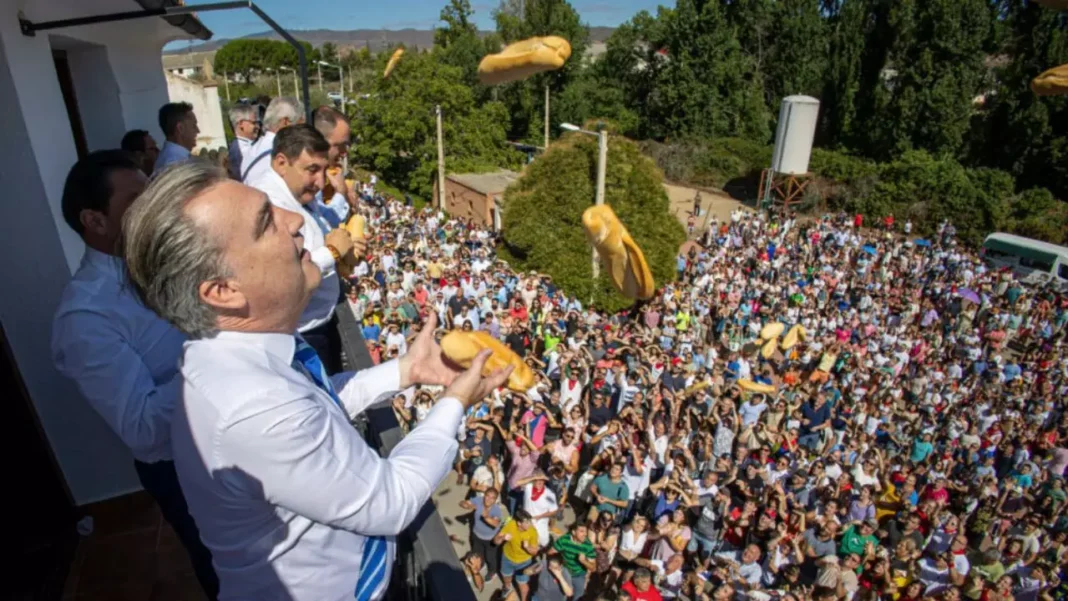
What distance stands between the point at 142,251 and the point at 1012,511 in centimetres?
952

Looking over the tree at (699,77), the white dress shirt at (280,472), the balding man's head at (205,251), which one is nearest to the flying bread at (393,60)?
the tree at (699,77)

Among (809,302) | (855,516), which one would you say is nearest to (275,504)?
(855,516)

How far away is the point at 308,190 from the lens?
3.05 m

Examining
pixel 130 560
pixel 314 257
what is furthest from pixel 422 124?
pixel 130 560

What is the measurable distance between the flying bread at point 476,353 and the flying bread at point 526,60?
7008 millimetres

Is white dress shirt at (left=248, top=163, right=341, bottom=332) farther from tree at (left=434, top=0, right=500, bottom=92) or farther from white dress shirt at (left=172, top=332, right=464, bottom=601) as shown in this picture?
tree at (left=434, top=0, right=500, bottom=92)

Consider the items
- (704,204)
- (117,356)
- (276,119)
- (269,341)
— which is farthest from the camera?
(704,204)

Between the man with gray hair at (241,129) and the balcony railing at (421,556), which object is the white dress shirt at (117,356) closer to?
the balcony railing at (421,556)

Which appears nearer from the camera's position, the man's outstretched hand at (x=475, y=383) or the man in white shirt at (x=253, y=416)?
the man in white shirt at (x=253, y=416)

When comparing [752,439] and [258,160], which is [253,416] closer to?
[258,160]

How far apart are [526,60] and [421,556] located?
321 inches

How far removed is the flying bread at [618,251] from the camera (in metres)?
8.66

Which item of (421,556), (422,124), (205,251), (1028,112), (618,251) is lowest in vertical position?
(422,124)

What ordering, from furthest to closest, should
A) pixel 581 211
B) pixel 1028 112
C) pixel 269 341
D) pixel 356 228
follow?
pixel 1028 112 < pixel 581 211 < pixel 356 228 < pixel 269 341
